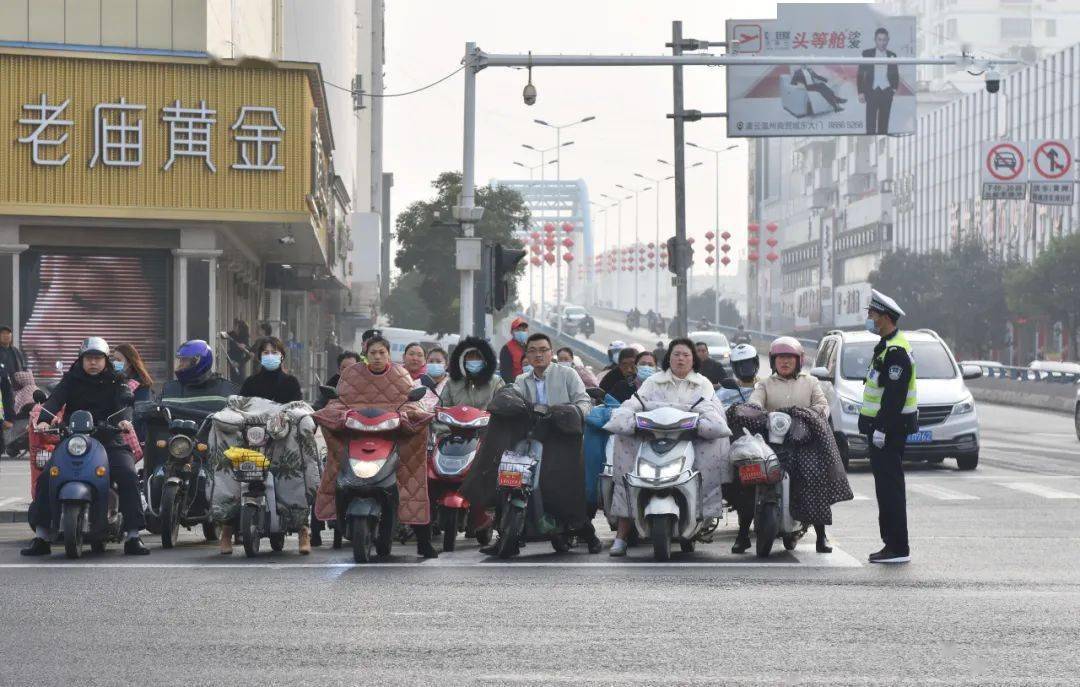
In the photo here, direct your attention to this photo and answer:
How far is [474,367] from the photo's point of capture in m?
14.3

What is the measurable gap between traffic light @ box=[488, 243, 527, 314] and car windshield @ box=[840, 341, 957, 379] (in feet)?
16.9

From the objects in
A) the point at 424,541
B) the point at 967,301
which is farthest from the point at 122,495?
the point at 967,301

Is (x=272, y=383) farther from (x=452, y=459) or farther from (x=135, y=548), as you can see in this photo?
(x=135, y=548)

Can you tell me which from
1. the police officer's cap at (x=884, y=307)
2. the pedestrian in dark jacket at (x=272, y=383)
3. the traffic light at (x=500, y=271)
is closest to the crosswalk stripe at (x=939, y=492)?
the traffic light at (x=500, y=271)

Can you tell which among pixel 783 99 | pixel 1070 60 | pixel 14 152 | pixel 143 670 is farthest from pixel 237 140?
pixel 1070 60

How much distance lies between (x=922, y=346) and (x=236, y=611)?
16.8m

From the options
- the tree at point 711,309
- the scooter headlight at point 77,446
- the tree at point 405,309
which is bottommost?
the scooter headlight at point 77,446

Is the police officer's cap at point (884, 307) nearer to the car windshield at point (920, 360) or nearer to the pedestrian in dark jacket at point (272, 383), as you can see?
the pedestrian in dark jacket at point (272, 383)

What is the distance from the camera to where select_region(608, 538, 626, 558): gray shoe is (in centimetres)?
1345

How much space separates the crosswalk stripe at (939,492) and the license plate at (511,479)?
7.32 m

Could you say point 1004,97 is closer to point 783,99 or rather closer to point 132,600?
point 783,99

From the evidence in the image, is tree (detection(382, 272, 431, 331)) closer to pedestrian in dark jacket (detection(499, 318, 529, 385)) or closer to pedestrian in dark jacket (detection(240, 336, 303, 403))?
pedestrian in dark jacket (detection(499, 318, 529, 385))

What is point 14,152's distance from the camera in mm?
28406

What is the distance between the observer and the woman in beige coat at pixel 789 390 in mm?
13625
